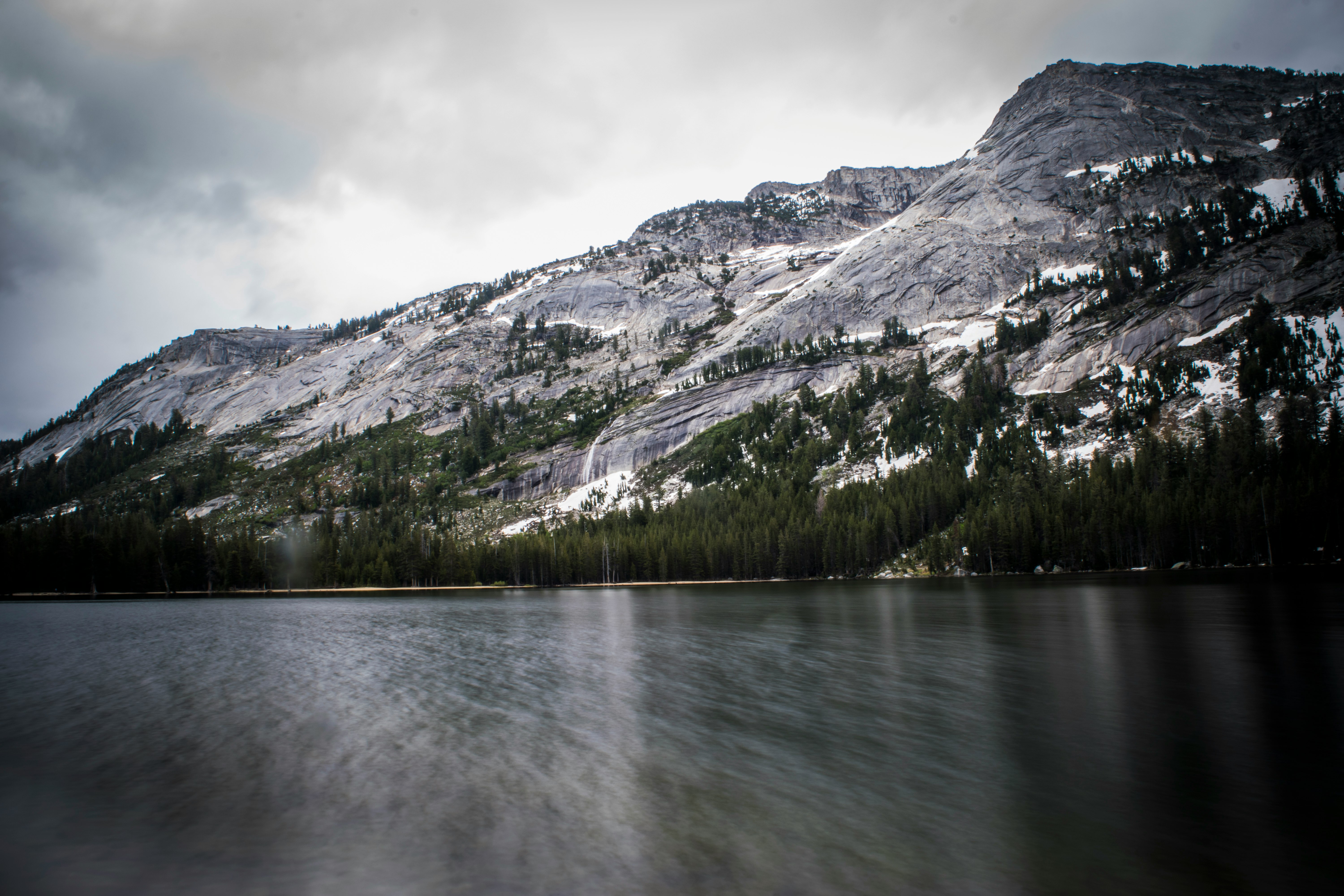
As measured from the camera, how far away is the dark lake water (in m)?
10.7

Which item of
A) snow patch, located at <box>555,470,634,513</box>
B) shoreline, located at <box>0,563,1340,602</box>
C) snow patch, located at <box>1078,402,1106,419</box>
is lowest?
shoreline, located at <box>0,563,1340,602</box>

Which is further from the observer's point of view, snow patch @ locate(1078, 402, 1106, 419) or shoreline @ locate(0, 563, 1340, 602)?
snow patch @ locate(1078, 402, 1106, 419)

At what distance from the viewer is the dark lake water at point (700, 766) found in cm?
1073

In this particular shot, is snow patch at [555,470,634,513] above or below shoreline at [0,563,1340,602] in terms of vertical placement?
above

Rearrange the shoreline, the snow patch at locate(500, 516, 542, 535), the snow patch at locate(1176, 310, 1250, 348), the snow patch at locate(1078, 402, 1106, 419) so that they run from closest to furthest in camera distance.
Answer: the shoreline < the snow patch at locate(1078, 402, 1106, 419) < the snow patch at locate(1176, 310, 1250, 348) < the snow patch at locate(500, 516, 542, 535)

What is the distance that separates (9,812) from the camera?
14.1 metres

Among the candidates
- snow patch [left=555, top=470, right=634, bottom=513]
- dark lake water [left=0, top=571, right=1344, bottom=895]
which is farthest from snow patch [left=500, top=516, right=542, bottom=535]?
dark lake water [left=0, top=571, right=1344, bottom=895]

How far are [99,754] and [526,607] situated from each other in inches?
2142

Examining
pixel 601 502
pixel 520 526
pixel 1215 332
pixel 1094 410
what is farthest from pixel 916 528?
pixel 520 526

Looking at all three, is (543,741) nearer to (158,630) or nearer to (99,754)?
(99,754)

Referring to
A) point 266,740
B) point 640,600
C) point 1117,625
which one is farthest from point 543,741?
point 640,600

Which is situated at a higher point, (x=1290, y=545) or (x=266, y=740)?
(x=266, y=740)

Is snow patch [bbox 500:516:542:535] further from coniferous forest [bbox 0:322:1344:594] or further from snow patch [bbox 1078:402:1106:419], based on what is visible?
snow patch [bbox 1078:402:1106:419]

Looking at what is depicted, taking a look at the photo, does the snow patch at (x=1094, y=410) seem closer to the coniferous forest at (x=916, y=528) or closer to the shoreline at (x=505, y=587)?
the coniferous forest at (x=916, y=528)
